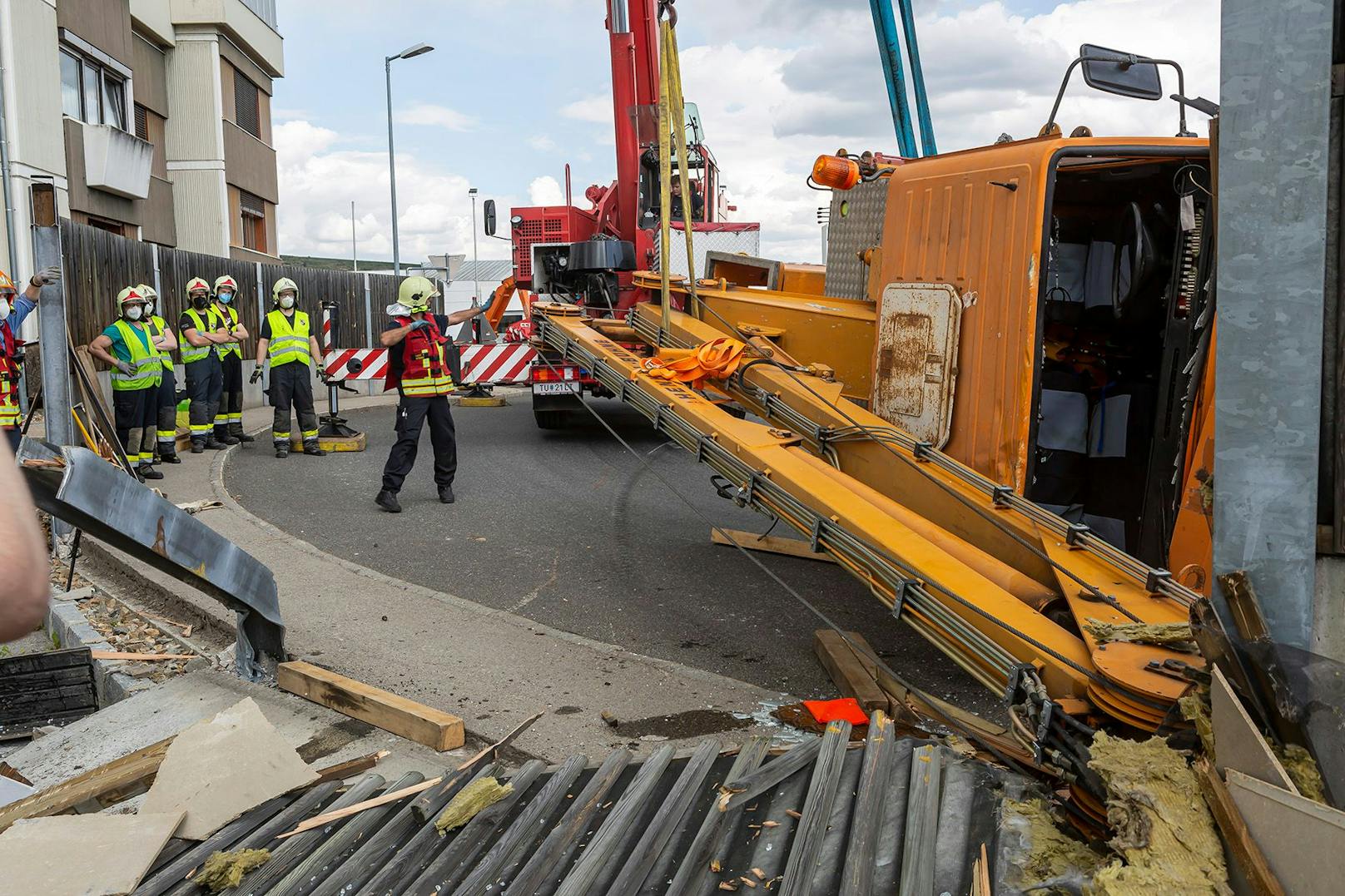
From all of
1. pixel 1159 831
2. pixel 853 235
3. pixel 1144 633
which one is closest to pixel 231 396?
pixel 853 235

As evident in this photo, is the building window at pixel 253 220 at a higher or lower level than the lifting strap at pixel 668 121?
higher

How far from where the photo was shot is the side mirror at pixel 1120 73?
432 centimetres

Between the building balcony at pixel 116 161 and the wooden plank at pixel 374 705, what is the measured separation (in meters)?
19.4

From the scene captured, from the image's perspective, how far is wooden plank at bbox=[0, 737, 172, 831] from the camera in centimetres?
308

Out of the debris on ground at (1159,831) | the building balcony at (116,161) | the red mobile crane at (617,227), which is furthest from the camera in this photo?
the building balcony at (116,161)

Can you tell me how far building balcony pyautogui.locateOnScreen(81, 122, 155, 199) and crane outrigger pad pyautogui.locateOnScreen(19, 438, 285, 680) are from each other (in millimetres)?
19076

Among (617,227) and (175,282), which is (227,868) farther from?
(175,282)

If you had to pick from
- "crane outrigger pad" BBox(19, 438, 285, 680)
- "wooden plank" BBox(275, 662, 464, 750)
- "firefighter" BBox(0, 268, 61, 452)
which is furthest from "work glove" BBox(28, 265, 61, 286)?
"wooden plank" BBox(275, 662, 464, 750)

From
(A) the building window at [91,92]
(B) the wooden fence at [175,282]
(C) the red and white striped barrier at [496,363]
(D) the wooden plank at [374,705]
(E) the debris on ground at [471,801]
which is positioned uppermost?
(A) the building window at [91,92]

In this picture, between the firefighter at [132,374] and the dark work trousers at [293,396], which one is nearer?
the firefighter at [132,374]

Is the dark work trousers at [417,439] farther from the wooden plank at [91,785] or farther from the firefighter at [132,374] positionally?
the wooden plank at [91,785]

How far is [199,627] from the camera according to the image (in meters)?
5.20

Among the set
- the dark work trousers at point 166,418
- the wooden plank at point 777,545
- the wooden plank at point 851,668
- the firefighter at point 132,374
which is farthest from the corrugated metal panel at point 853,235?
the dark work trousers at point 166,418

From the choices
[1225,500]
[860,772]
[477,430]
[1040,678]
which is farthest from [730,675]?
[477,430]
